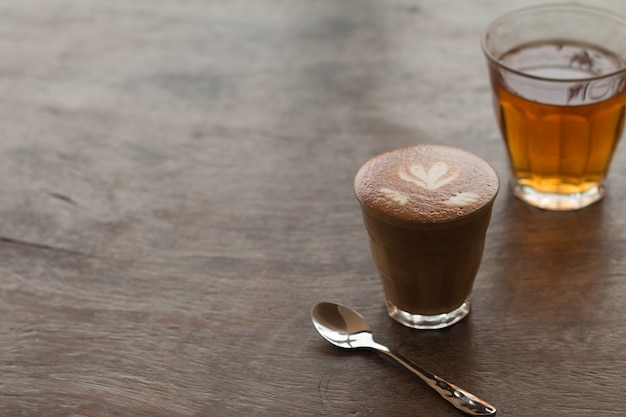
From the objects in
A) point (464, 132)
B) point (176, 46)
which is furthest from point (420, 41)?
point (176, 46)

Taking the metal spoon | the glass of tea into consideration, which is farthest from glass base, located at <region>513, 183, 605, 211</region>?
the metal spoon

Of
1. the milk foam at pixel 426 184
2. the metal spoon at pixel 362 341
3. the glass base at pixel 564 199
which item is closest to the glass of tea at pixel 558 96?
the glass base at pixel 564 199

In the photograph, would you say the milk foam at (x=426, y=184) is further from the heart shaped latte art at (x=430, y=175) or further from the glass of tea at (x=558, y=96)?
the glass of tea at (x=558, y=96)

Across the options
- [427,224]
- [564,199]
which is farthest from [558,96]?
[427,224]

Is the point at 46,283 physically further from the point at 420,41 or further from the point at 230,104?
the point at 420,41

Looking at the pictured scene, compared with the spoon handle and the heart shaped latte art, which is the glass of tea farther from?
the spoon handle

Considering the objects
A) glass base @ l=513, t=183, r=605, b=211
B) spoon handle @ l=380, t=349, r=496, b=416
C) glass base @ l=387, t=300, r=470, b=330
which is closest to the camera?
spoon handle @ l=380, t=349, r=496, b=416
